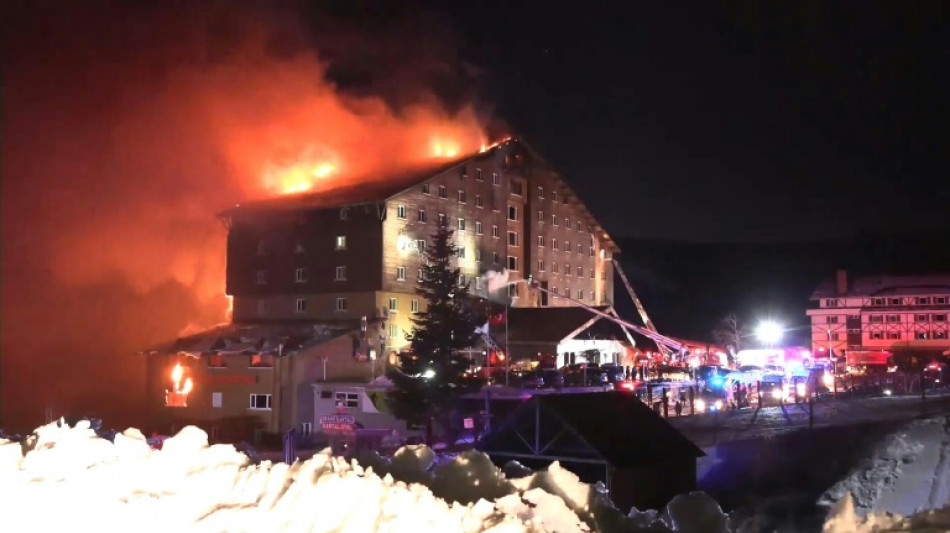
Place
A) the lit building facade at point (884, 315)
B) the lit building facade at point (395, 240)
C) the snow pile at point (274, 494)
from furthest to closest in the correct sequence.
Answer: the lit building facade at point (884, 315) < the lit building facade at point (395, 240) < the snow pile at point (274, 494)

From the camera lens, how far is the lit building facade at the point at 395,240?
43.6m

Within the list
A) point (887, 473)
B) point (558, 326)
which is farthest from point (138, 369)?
point (887, 473)

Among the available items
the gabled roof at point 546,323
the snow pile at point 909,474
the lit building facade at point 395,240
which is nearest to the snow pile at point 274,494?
the snow pile at point 909,474

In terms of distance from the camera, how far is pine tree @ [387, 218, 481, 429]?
96.9 ft

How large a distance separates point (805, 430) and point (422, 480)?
20.8 m

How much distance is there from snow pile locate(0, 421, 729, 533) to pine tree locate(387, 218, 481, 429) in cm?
2477

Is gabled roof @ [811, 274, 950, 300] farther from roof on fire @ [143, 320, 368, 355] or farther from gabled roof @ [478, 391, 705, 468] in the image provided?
gabled roof @ [478, 391, 705, 468]

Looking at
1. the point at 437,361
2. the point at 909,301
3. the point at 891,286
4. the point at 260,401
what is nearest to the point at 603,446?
the point at 437,361

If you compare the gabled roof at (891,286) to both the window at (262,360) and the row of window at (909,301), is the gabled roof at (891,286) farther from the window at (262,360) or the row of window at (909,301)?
the window at (262,360)

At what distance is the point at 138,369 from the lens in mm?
54781

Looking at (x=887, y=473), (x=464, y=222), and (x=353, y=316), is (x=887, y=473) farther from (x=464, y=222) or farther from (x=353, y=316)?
(x=464, y=222)

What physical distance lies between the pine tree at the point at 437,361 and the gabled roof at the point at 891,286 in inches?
1308

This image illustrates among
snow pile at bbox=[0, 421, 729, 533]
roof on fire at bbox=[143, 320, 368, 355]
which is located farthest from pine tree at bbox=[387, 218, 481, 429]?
snow pile at bbox=[0, 421, 729, 533]

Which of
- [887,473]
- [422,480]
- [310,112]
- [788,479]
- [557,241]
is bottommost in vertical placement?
[788,479]
